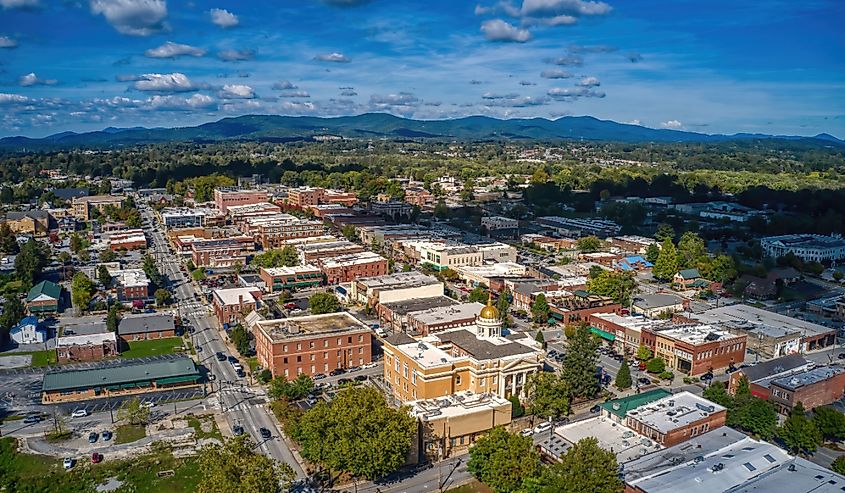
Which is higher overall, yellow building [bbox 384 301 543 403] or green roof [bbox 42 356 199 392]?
yellow building [bbox 384 301 543 403]

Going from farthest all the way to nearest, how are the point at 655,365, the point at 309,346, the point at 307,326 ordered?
1. the point at 307,326
2. the point at 655,365
3. the point at 309,346

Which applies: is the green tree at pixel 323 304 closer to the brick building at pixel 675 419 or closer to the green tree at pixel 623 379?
the green tree at pixel 623 379

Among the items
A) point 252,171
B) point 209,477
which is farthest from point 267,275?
point 252,171

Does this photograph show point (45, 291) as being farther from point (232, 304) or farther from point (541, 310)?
point (541, 310)

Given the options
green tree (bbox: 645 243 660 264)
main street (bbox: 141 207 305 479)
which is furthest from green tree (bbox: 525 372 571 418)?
green tree (bbox: 645 243 660 264)

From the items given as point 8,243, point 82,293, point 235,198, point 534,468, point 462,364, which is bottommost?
point 534,468

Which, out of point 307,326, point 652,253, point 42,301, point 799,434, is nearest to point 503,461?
point 799,434

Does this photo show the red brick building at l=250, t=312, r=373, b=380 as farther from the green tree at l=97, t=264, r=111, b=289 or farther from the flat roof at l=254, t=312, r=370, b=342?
the green tree at l=97, t=264, r=111, b=289
